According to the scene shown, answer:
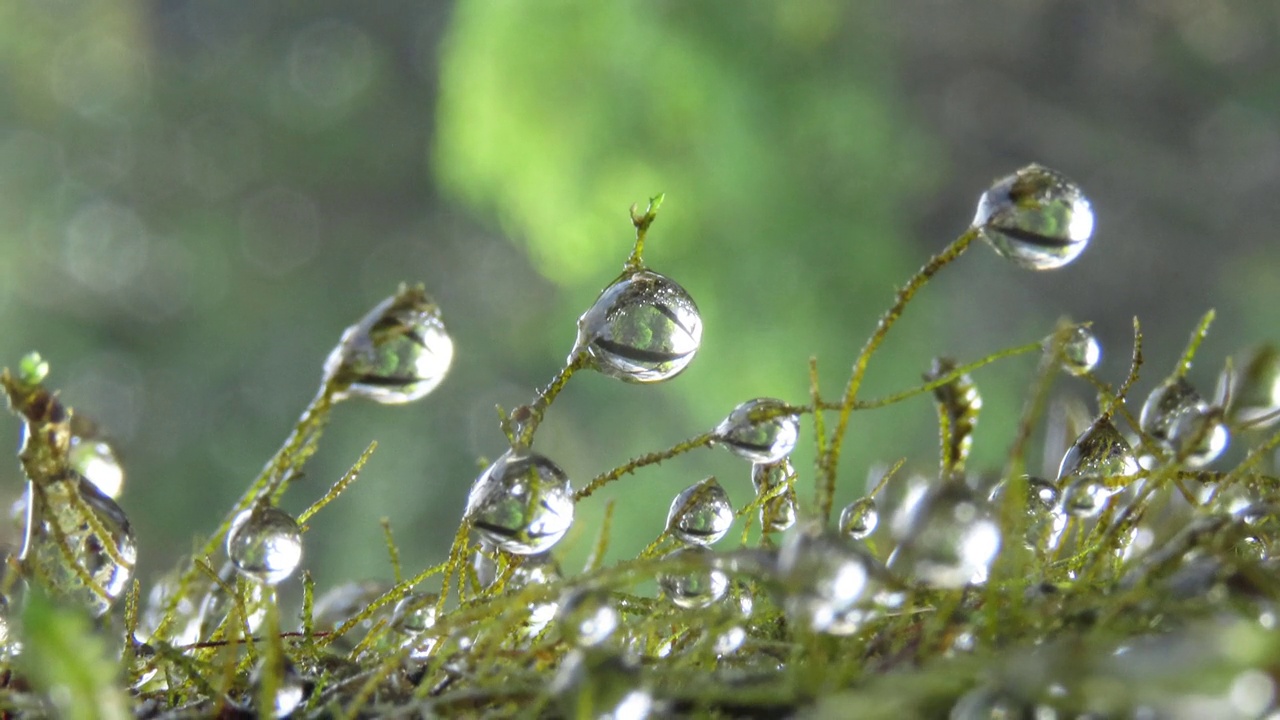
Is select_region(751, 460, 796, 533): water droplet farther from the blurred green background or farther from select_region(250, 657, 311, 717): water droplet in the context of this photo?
the blurred green background

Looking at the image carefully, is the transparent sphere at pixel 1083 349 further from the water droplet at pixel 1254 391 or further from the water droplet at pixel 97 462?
the water droplet at pixel 97 462

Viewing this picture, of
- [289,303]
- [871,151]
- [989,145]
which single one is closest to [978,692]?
[871,151]

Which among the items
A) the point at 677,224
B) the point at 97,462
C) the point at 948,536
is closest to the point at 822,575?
the point at 948,536

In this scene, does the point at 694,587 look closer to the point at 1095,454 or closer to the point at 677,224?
the point at 1095,454

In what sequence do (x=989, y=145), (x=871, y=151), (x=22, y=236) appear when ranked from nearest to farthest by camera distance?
1. (x=871, y=151)
2. (x=989, y=145)
3. (x=22, y=236)

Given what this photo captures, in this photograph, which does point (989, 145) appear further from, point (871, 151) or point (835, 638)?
point (835, 638)
